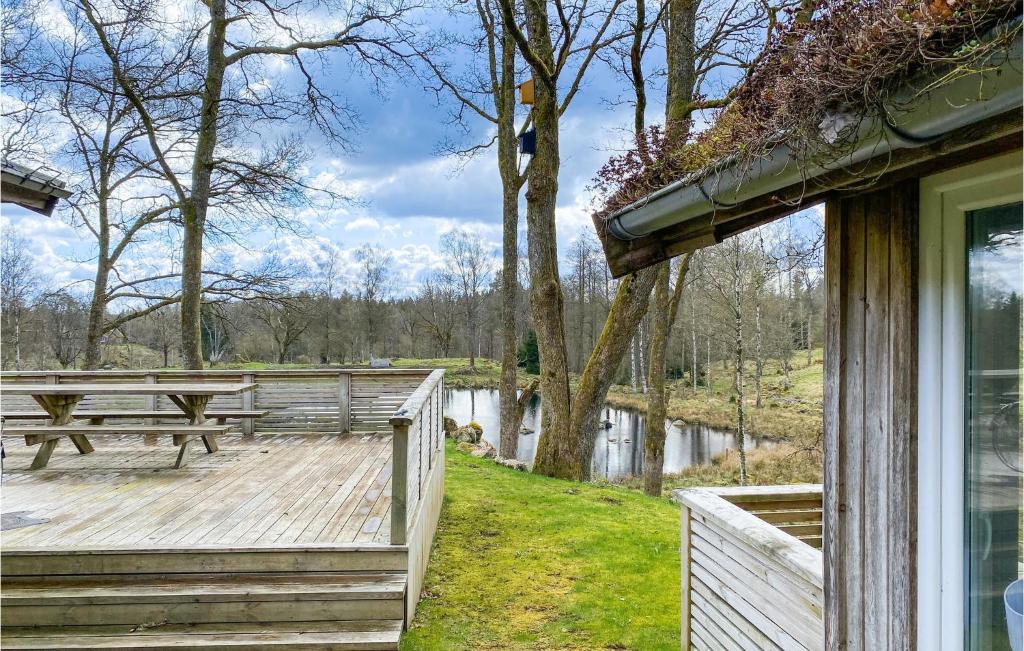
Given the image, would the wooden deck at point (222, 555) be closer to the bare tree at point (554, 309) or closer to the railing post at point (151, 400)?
the railing post at point (151, 400)

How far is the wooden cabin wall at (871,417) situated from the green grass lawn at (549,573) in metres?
2.16

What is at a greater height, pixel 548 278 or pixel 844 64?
pixel 548 278

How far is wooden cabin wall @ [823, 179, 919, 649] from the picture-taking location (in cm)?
172

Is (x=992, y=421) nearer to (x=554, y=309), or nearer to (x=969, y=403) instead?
(x=969, y=403)

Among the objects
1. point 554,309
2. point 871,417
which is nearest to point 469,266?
point 554,309

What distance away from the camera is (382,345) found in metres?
36.6

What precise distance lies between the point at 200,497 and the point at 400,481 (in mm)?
2325

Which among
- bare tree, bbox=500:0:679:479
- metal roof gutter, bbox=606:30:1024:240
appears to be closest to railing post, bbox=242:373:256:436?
bare tree, bbox=500:0:679:479

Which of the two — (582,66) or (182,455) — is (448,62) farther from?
(182,455)

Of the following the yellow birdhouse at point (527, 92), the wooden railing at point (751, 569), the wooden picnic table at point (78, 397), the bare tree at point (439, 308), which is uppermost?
the yellow birdhouse at point (527, 92)

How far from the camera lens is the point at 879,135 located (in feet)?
4.55

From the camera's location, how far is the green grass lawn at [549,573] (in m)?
3.86

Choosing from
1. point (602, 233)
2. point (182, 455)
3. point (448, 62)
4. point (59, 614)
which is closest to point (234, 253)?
point (448, 62)

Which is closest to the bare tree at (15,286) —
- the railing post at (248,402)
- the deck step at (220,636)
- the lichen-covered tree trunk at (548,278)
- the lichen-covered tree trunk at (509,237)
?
the railing post at (248,402)
